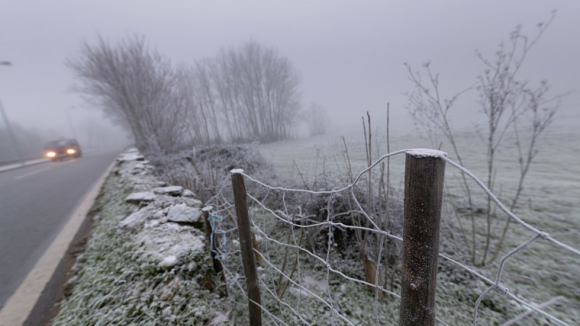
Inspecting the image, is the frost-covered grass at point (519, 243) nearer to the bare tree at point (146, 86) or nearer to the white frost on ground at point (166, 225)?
the white frost on ground at point (166, 225)

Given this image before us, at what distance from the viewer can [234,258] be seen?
2518 millimetres

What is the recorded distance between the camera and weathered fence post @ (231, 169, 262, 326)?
142 cm

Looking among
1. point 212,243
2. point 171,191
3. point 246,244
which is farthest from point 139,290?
point 171,191

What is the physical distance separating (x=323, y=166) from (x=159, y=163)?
5.28m

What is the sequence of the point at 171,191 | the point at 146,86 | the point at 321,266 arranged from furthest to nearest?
the point at 146,86 → the point at 171,191 → the point at 321,266

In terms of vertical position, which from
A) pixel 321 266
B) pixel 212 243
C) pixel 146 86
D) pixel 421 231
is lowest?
pixel 321 266

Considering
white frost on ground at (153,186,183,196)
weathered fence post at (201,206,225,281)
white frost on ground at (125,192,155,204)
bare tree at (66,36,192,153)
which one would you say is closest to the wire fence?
weathered fence post at (201,206,225,281)

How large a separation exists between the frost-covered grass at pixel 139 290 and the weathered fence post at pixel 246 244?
23cm

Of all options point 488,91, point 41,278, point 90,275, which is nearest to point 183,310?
point 90,275

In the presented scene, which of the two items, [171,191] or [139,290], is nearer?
[139,290]

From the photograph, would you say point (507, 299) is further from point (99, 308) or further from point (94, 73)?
point (94, 73)

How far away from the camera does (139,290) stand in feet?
4.99

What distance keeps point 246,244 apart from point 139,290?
0.80m

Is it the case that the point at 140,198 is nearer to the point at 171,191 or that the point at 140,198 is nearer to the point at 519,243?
the point at 171,191
